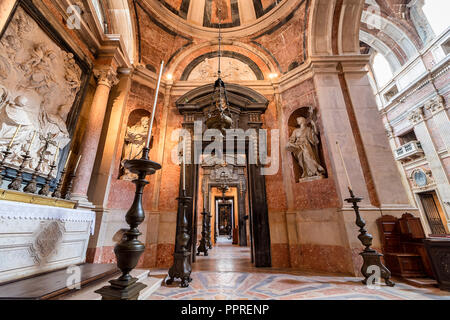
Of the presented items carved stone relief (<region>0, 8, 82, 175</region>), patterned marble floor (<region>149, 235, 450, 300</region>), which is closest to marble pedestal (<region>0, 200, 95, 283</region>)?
carved stone relief (<region>0, 8, 82, 175</region>)

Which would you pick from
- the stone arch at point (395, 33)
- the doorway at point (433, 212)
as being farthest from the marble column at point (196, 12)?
the doorway at point (433, 212)

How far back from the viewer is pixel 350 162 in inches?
168

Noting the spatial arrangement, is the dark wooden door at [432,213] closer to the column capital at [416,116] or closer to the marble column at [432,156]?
the marble column at [432,156]

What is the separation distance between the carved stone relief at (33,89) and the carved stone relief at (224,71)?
3.72 metres

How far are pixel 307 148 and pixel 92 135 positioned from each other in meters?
5.26

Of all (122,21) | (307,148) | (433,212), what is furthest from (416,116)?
(122,21)

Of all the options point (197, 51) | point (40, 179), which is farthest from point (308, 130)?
point (40, 179)

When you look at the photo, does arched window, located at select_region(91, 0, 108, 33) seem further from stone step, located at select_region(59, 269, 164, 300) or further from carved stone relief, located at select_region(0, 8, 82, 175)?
stone step, located at select_region(59, 269, 164, 300)

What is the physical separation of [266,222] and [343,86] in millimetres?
4273

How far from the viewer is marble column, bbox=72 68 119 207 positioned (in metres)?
3.56

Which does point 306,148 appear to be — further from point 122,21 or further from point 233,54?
point 122,21

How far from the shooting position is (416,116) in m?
10.5

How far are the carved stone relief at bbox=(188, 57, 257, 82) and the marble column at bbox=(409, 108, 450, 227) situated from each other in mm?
10697
